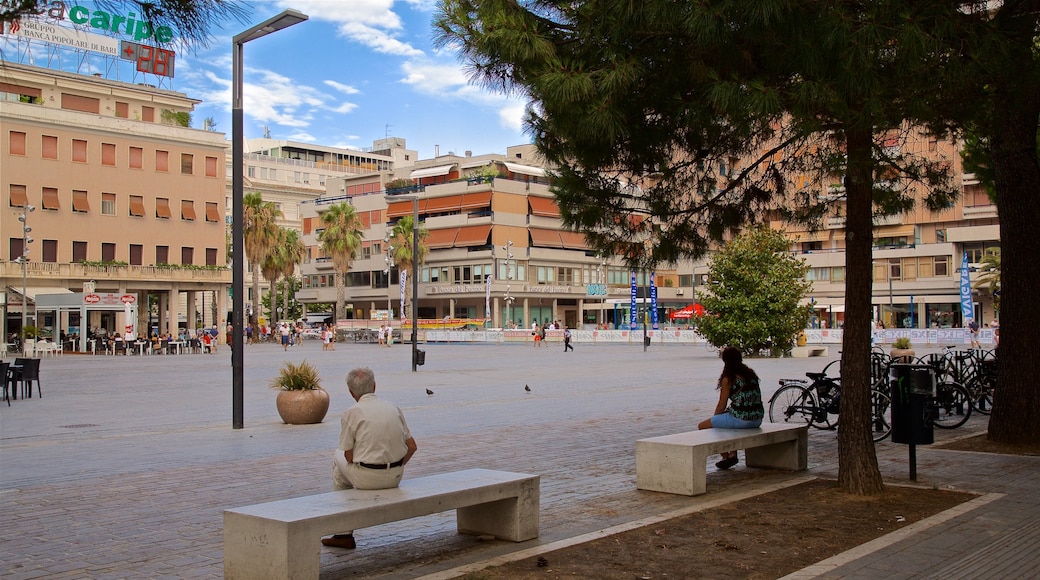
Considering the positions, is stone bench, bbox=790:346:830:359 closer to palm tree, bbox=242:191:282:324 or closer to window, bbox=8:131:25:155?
palm tree, bbox=242:191:282:324

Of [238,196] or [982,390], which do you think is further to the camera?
[982,390]

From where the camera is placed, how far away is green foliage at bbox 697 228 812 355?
3403 cm

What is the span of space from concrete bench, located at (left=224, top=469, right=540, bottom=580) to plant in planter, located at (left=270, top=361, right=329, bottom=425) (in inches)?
326

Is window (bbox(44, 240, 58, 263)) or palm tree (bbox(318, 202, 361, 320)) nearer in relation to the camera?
window (bbox(44, 240, 58, 263))

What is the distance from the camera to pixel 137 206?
5853cm

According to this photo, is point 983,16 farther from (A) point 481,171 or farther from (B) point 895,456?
(A) point 481,171

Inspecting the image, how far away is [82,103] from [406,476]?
63.1m

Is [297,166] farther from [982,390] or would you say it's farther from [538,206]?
[982,390]

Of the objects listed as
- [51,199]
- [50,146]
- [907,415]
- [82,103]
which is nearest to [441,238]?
[82,103]

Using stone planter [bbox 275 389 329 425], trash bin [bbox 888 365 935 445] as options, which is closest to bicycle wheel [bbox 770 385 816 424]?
trash bin [bbox 888 365 935 445]

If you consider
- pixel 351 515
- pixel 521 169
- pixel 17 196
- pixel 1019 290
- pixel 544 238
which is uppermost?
pixel 521 169

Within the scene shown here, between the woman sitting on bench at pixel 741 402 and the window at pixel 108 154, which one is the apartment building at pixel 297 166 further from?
the woman sitting on bench at pixel 741 402

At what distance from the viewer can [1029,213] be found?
11.1 meters

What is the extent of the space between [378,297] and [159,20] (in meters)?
88.8
